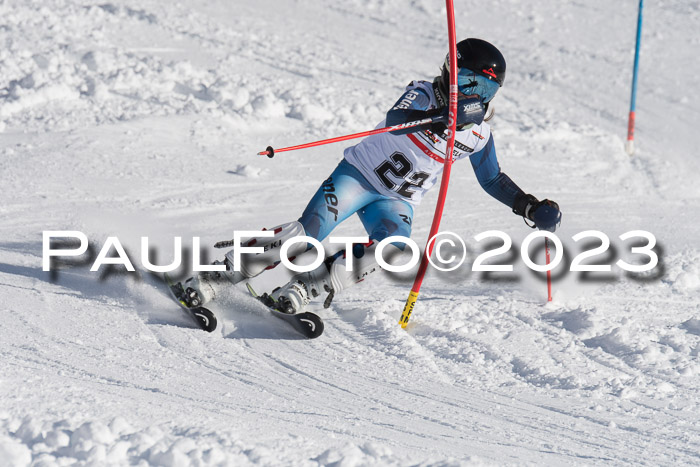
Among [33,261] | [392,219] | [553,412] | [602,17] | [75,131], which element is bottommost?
[553,412]

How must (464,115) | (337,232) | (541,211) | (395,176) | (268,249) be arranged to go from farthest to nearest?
1. (337,232)
2. (395,176)
3. (541,211)
4. (268,249)
5. (464,115)

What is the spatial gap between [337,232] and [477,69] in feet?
7.20

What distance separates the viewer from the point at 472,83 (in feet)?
15.0

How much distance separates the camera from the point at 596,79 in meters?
10.7

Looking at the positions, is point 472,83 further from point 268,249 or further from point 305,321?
point 305,321

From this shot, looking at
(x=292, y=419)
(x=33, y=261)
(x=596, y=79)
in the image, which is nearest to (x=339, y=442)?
(x=292, y=419)

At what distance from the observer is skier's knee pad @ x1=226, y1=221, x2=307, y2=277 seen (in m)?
4.51

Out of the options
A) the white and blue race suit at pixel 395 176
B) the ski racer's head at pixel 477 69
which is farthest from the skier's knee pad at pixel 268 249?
the ski racer's head at pixel 477 69

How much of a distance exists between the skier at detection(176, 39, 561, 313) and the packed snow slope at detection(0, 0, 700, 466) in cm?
30

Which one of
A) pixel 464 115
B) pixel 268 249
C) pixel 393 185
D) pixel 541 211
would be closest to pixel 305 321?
pixel 268 249

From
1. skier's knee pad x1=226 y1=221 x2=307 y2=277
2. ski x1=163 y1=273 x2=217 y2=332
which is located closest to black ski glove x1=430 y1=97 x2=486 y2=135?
skier's knee pad x1=226 y1=221 x2=307 y2=277

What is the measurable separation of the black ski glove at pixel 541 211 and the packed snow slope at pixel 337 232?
538mm

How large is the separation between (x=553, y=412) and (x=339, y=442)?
3.62 ft

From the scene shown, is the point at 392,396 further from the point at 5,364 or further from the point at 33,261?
the point at 33,261
